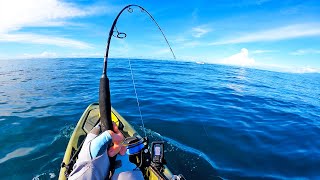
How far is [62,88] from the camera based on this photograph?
18.6 metres

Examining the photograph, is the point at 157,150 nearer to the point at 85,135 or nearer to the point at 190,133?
the point at 85,135

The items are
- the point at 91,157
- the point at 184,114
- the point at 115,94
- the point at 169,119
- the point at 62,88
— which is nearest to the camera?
the point at 91,157

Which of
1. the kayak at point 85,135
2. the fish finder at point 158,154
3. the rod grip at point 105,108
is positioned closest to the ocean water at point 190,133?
the kayak at point 85,135

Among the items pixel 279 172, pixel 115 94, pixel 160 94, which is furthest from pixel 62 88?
pixel 279 172

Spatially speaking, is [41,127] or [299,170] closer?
[299,170]

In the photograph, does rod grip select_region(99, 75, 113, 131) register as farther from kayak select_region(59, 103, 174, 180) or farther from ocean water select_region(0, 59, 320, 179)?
ocean water select_region(0, 59, 320, 179)

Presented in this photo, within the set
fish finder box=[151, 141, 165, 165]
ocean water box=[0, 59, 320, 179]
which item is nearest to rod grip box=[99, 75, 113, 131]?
fish finder box=[151, 141, 165, 165]

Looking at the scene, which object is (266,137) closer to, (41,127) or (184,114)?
(184,114)

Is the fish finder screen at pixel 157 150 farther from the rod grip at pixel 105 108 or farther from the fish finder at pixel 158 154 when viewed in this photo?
the rod grip at pixel 105 108

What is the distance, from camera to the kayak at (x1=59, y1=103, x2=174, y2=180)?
16.7ft

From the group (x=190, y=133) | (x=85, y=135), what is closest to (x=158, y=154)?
(x=85, y=135)

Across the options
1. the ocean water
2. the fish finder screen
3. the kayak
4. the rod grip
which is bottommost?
the ocean water

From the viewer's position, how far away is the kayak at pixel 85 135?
510cm

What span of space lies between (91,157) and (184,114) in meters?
9.62
